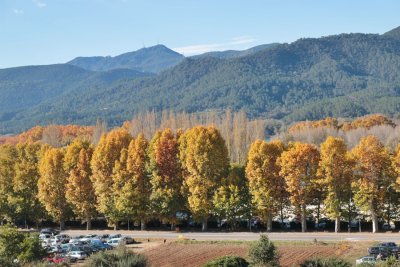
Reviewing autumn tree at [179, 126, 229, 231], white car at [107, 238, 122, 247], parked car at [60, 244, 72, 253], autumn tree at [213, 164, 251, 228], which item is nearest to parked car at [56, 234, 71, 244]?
parked car at [60, 244, 72, 253]

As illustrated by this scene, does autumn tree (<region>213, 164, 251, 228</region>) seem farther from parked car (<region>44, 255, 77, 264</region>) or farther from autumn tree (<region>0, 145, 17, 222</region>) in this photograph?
autumn tree (<region>0, 145, 17, 222</region>)

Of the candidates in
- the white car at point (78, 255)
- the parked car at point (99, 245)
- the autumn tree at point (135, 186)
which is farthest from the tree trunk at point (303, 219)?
the white car at point (78, 255)

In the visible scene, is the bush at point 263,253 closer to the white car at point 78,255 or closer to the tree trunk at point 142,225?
the white car at point 78,255

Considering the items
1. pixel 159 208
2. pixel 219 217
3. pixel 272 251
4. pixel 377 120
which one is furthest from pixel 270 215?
pixel 377 120

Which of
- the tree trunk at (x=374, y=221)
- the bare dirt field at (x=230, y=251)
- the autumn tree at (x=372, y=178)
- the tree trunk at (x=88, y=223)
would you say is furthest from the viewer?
the tree trunk at (x=88, y=223)

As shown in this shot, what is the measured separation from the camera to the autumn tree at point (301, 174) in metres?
63.3

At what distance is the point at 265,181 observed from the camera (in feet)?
213

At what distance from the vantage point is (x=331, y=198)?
2454 inches

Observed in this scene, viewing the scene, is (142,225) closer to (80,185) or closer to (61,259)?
(80,185)

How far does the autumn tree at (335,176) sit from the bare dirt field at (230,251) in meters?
8.76

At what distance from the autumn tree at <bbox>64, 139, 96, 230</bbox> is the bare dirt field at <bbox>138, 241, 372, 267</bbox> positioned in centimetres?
1617

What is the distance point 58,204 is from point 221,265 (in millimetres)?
39171

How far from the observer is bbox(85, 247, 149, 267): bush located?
35456 mm

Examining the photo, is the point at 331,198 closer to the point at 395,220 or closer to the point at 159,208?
the point at 395,220
